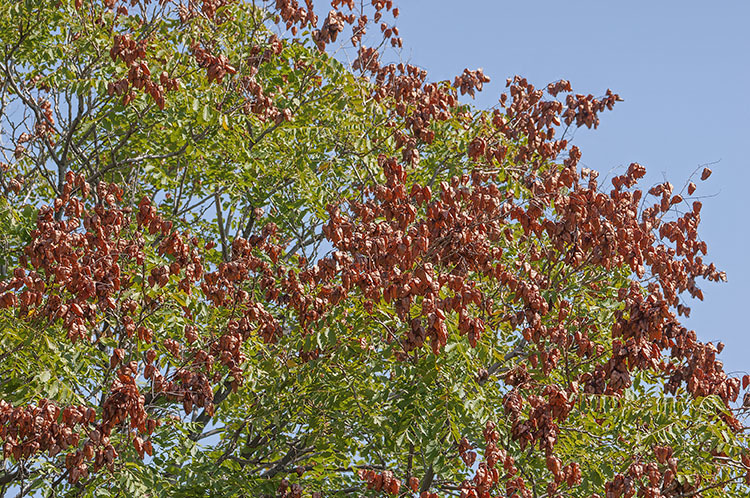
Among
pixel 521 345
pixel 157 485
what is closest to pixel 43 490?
pixel 157 485

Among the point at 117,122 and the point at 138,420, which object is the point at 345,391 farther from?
the point at 117,122

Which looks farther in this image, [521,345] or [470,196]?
[521,345]

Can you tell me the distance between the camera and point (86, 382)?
12.1 meters


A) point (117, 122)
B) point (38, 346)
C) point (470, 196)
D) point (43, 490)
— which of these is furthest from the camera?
point (117, 122)

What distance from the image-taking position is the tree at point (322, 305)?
848 centimetres

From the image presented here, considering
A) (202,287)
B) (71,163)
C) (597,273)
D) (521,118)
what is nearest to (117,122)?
(71,163)

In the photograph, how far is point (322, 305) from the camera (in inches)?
357

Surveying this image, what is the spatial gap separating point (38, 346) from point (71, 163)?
Answer: 524cm

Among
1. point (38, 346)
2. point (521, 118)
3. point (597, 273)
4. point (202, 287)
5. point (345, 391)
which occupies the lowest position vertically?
point (38, 346)

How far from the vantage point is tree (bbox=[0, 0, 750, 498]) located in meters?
8.48

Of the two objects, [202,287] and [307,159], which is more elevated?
[307,159]

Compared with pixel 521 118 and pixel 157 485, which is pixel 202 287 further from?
pixel 521 118

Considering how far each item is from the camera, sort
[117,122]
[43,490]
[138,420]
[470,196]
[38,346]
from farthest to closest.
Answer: [117,122], [43,490], [470,196], [38,346], [138,420]

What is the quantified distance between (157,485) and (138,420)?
2.21 meters
